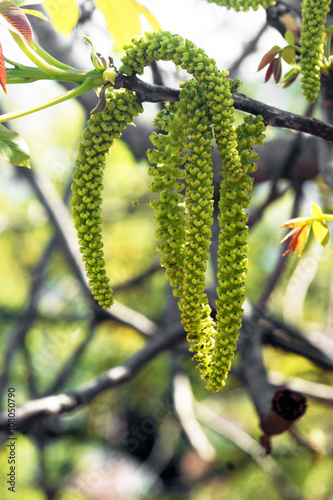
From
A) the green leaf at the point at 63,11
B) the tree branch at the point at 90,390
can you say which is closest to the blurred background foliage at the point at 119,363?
the tree branch at the point at 90,390

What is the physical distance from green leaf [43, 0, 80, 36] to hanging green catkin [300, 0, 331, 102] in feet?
1.13

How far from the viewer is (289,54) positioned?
1.84 feet

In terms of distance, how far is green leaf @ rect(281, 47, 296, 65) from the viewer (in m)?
0.56

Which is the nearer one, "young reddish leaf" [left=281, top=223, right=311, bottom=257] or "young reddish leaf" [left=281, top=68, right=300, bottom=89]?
"young reddish leaf" [left=281, top=223, right=311, bottom=257]

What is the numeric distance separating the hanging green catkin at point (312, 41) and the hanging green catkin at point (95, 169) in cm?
24

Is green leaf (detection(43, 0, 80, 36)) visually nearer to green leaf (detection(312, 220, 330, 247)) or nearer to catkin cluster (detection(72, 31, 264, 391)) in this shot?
catkin cluster (detection(72, 31, 264, 391))

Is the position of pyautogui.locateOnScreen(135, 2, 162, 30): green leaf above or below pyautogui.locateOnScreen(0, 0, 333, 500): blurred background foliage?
above

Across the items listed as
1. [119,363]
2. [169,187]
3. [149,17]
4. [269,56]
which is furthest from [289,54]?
[119,363]

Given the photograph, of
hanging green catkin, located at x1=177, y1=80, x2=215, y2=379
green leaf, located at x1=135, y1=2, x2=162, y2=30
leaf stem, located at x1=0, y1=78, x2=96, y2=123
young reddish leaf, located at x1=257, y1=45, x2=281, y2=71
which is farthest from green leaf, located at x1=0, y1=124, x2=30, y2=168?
young reddish leaf, located at x1=257, y1=45, x2=281, y2=71

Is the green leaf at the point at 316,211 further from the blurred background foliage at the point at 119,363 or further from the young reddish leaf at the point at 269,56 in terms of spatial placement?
the blurred background foliage at the point at 119,363

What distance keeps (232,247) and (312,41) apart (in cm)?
30

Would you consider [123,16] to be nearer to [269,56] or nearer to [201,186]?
[269,56]

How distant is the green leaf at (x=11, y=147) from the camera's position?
40 cm

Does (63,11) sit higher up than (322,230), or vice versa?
(63,11)
